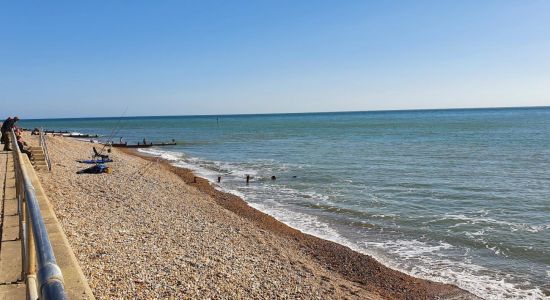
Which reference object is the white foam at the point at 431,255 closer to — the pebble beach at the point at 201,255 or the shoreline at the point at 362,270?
the shoreline at the point at 362,270

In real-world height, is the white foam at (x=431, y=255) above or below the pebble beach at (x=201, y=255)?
below

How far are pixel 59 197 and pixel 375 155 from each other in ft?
106

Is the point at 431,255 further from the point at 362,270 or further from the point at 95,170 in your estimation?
the point at 95,170

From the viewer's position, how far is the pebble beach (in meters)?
8.64

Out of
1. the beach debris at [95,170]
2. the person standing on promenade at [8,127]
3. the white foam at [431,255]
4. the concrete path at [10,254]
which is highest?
the person standing on promenade at [8,127]

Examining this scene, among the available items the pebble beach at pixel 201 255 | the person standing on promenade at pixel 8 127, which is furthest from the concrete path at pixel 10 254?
the person standing on promenade at pixel 8 127

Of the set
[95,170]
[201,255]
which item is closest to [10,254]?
[201,255]

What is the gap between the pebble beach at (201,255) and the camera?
8.64 m

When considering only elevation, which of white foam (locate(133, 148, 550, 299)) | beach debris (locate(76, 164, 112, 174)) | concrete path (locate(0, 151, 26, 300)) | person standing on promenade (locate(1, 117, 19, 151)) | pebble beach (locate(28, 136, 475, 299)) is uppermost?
person standing on promenade (locate(1, 117, 19, 151))

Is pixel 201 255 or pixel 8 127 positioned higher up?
pixel 8 127

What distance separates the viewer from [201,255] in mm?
10984

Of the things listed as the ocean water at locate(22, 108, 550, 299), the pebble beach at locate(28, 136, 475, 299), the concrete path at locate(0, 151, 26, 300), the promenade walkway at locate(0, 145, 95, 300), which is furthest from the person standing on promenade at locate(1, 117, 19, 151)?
the promenade walkway at locate(0, 145, 95, 300)

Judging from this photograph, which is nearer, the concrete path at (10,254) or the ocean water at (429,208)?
the concrete path at (10,254)

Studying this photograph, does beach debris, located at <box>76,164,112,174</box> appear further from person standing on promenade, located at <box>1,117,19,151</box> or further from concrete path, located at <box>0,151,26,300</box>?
concrete path, located at <box>0,151,26,300</box>
